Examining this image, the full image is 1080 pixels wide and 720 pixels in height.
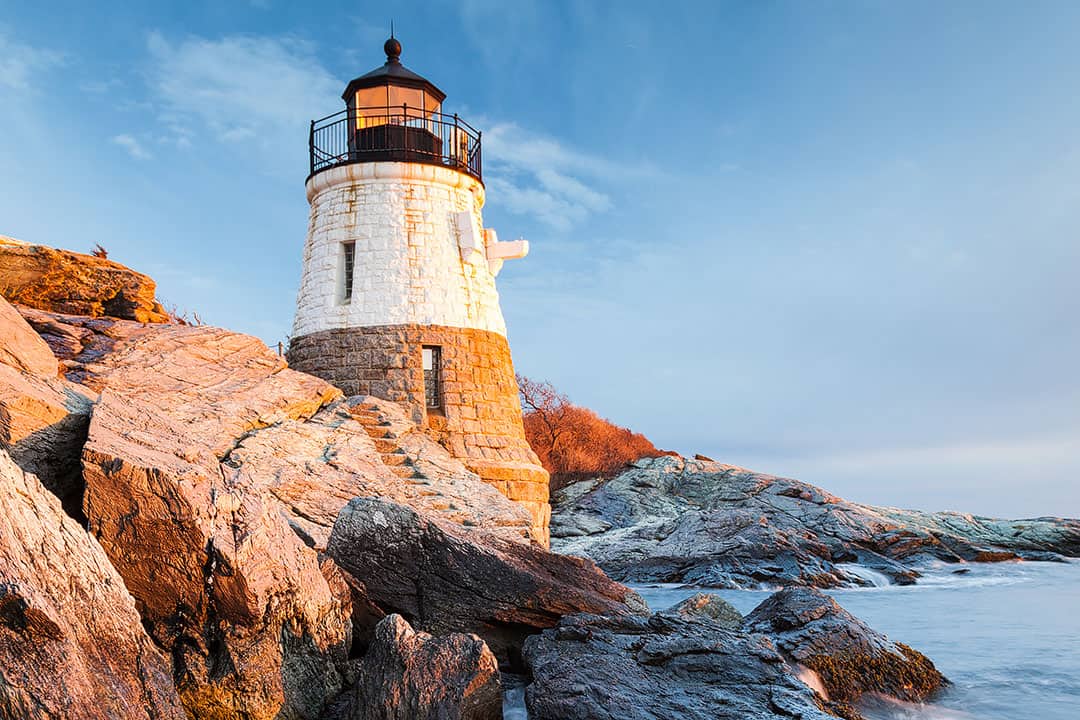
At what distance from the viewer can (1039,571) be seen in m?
19.7

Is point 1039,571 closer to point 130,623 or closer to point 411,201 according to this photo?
point 411,201

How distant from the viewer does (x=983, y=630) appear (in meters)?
12.3

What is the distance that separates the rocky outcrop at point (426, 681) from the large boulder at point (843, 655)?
286 cm

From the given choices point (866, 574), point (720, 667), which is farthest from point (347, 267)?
point (866, 574)

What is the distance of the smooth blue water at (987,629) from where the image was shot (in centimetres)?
813

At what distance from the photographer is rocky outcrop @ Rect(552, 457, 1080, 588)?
693 inches

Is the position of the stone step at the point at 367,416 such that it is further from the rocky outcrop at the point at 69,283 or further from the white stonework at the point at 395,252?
the rocky outcrop at the point at 69,283

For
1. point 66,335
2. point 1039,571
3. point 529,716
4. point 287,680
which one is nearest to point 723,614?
point 529,716

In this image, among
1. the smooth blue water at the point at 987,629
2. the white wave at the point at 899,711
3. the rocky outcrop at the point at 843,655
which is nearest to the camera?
the white wave at the point at 899,711

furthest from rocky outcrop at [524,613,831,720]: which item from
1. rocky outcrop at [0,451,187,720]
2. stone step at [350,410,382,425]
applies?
stone step at [350,410,382,425]

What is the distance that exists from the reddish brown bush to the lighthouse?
12817mm

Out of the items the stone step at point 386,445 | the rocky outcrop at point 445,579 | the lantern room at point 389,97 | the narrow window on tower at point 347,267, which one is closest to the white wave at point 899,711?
the rocky outcrop at point 445,579

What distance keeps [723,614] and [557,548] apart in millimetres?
12865

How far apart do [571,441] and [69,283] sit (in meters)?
19.6
